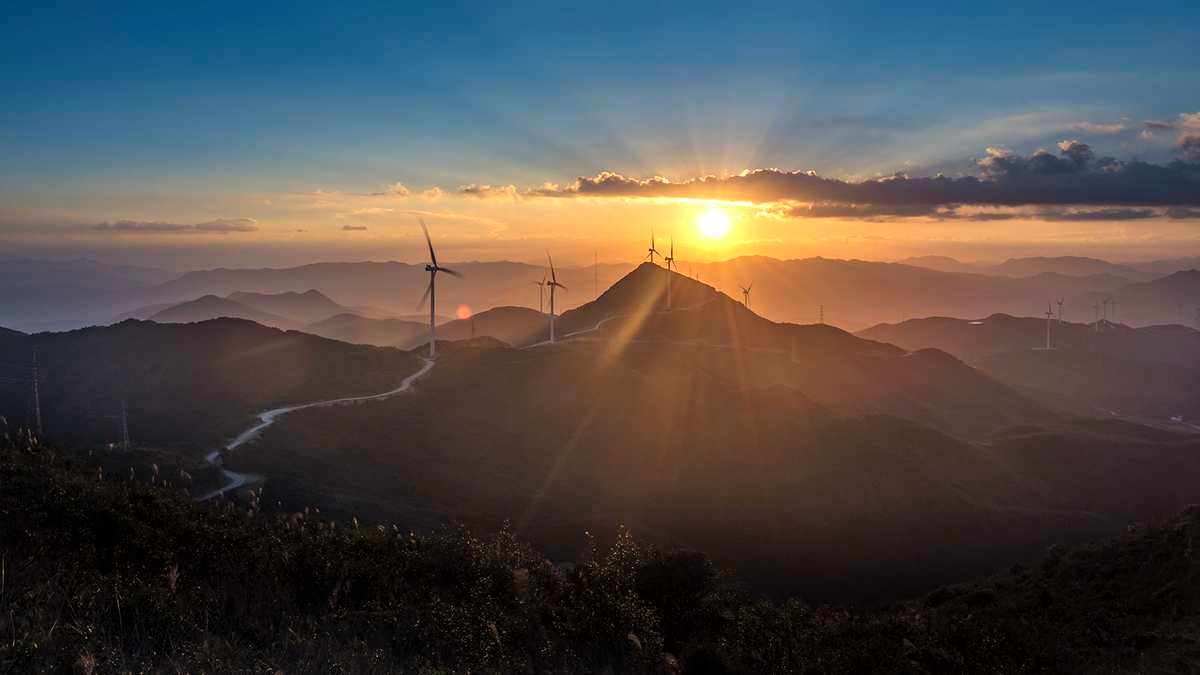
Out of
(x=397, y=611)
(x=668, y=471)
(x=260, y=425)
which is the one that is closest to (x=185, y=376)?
(x=260, y=425)

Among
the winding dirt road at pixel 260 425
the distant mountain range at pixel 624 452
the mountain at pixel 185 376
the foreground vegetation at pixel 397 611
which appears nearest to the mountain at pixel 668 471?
the distant mountain range at pixel 624 452

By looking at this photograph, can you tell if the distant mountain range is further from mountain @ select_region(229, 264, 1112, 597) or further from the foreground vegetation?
the foreground vegetation

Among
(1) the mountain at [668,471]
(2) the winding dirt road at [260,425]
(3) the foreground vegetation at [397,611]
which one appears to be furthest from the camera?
(1) the mountain at [668,471]

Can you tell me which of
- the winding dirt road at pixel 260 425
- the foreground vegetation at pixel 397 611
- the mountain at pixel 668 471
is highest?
the foreground vegetation at pixel 397 611

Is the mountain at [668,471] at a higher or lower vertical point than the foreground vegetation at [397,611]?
lower

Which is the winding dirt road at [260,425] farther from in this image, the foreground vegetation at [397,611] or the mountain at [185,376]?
the foreground vegetation at [397,611]

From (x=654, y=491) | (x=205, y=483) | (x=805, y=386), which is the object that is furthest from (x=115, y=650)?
(x=805, y=386)

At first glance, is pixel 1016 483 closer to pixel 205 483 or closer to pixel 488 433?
pixel 488 433
